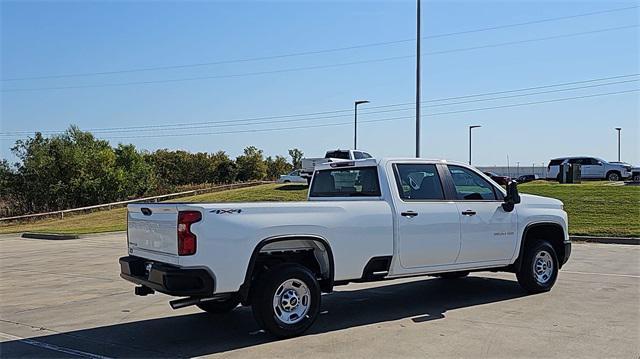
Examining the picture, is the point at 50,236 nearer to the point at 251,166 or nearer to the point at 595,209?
the point at 595,209

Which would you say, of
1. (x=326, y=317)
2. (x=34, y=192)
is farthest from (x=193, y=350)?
(x=34, y=192)

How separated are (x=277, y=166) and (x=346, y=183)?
73.1 meters

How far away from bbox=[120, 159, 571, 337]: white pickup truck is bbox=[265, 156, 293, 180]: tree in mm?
70562

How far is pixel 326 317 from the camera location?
795 centimetres

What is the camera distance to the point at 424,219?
26.2ft

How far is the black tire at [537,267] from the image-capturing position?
921 cm

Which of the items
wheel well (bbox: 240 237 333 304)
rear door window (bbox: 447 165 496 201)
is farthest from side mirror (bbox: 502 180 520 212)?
wheel well (bbox: 240 237 333 304)

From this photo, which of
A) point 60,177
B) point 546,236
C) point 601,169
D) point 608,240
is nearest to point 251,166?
point 60,177

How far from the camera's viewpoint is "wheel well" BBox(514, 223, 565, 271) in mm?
9211

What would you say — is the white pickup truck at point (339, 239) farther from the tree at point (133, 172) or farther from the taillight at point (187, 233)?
the tree at point (133, 172)

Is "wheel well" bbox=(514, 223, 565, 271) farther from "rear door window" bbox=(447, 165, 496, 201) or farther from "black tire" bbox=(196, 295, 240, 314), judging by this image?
"black tire" bbox=(196, 295, 240, 314)

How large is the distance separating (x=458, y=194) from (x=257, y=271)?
3.14 metres

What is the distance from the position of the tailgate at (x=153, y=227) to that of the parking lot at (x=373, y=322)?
1.03 m

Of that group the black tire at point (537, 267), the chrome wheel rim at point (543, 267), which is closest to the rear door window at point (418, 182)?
the black tire at point (537, 267)
